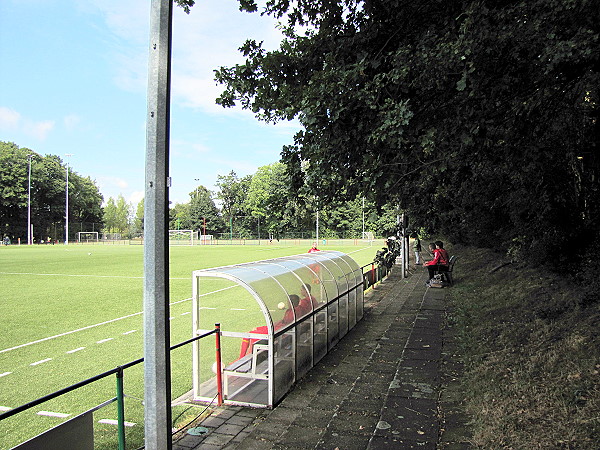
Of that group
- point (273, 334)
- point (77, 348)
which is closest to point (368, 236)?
point (77, 348)

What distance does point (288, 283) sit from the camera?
271 inches

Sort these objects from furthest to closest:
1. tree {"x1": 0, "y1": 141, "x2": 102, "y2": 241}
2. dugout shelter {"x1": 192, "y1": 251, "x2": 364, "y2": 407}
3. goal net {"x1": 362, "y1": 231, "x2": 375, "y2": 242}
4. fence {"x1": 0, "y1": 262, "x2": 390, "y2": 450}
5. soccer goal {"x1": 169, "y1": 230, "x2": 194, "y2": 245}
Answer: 1. soccer goal {"x1": 169, "y1": 230, "x2": 194, "y2": 245}
2. tree {"x1": 0, "y1": 141, "x2": 102, "y2": 241}
3. goal net {"x1": 362, "y1": 231, "x2": 375, "y2": 242}
4. dugout shelter {"x1": 192, "y1": 251, "x2": 364, "y2": 407}
5. fence {"x1": 0, "y1": 262, "x2": 390, "y2": 450}

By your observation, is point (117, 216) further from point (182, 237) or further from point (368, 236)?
point (368, 236)

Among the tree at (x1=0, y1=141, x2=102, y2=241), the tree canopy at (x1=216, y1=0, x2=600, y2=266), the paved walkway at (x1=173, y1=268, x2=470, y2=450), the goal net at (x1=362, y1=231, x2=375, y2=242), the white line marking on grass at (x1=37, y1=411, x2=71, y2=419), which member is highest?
the tree at (x1=0, y1=141, x2=102, y2=241)

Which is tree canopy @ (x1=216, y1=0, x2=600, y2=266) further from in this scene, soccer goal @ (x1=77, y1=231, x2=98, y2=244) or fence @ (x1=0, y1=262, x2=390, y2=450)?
soccer goal @ (x1=77, y1=231, x2=98, y2=244)

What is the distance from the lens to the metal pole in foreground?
336 cm

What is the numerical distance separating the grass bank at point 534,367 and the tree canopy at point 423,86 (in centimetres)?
258

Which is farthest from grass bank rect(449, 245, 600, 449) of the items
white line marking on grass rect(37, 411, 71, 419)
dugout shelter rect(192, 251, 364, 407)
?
white line marking on grass rect(37, 411, 71, 419)

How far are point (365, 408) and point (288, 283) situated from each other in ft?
7.14

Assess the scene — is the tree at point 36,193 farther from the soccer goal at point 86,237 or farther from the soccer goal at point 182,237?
the soccer goal at point 182,237

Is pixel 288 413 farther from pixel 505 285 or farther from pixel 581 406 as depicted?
pixel 505 285

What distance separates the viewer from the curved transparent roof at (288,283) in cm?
587

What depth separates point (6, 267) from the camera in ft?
94.3

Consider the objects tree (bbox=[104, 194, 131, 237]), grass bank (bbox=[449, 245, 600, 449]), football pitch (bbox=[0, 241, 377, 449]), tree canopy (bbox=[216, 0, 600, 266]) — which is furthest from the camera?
tree (bbox=[104, 194, 131, 237])
